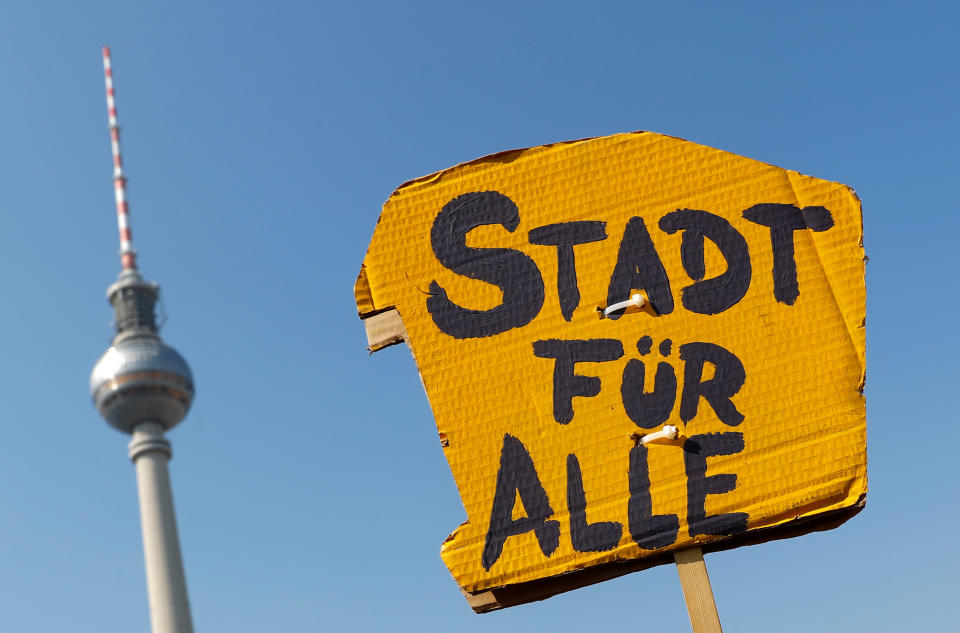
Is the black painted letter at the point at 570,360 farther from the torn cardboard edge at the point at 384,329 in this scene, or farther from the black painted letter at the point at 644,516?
the torn cardboard edge at the point at 384,329

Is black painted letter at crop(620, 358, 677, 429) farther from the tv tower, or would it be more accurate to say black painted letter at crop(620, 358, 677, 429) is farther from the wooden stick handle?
the tv tower

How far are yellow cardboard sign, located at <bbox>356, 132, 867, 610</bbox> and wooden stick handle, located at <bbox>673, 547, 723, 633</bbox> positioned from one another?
7 cm

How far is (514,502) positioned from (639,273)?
40.7 inches

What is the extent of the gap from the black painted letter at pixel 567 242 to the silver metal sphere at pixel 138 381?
125 ft

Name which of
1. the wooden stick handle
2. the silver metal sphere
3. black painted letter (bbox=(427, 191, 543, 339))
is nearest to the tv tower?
the silver metal sphere

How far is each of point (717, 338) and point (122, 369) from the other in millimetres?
38990

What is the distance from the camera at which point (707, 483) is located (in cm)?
365

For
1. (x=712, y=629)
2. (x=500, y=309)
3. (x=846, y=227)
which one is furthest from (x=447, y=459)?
(x=846, y=227)

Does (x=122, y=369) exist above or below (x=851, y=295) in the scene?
above

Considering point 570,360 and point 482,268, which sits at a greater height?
point 482,268

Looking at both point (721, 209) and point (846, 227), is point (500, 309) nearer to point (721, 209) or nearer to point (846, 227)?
point (721, 209)

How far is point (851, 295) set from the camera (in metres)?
3.75

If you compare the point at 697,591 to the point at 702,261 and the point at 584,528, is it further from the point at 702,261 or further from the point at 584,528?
the point at 702,261

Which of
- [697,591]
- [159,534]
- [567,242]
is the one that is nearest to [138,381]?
[159,534]
